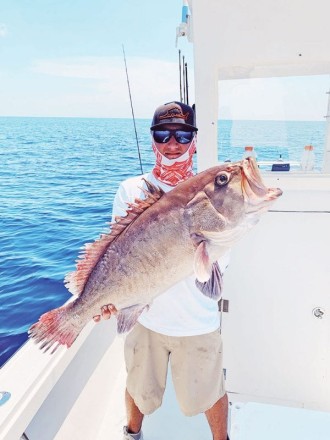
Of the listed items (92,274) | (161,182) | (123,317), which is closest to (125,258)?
(92,274)

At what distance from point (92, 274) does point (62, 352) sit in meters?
1.23

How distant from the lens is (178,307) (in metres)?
2.38

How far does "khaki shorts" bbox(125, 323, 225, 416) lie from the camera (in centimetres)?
246

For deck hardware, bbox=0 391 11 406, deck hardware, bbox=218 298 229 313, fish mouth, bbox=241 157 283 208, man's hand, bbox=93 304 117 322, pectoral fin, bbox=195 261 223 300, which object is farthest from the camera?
deck hardware, bbox=218 298 229 313

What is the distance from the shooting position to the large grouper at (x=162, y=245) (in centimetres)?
164

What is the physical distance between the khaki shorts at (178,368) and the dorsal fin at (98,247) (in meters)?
0.72

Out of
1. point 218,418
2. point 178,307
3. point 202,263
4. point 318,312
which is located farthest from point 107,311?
point 318,312

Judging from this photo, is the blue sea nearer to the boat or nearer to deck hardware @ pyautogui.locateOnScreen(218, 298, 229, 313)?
the boat

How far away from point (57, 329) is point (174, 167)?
4.05 ft

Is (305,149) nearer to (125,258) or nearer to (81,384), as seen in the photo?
(125,258)

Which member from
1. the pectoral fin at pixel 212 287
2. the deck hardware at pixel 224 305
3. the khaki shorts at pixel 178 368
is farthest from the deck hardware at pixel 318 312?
the pectoral fin at pixel 212 287

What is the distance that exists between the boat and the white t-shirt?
2.20 feet

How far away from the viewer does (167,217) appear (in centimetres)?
179

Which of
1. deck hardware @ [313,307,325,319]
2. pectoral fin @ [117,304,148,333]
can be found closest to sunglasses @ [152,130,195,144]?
pectoral fin @ [117,304,148,333]
